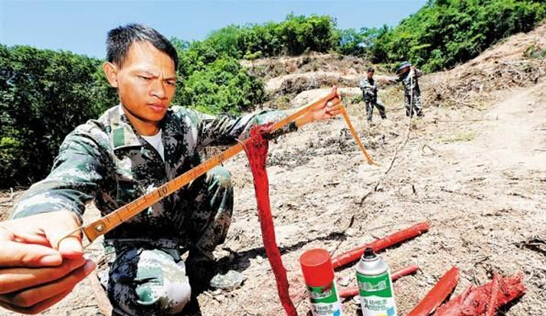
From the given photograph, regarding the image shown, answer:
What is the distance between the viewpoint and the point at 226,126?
2.66m

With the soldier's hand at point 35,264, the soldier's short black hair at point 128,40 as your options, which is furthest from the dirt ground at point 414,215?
the soldier's short black hair at point 128,40

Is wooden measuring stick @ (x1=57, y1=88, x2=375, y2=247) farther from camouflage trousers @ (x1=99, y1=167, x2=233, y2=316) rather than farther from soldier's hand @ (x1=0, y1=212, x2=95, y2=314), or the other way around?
camouflage trousers @ (x1=99, y1=167, x2=233, y2=316)

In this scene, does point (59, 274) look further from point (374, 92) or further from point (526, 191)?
point (374, 92)

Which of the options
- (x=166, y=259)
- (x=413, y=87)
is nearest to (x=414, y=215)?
(x=166, y=259)

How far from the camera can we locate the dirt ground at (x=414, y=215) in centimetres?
208

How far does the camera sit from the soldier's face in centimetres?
209

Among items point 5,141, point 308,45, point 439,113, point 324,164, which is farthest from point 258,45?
point 324,164

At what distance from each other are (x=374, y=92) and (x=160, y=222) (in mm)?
9020

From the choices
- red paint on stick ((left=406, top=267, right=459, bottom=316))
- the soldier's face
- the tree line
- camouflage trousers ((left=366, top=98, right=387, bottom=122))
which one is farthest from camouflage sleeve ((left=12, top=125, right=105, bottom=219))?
the tree line

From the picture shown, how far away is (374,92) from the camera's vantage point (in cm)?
991

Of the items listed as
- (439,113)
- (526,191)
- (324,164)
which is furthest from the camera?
(439,113)

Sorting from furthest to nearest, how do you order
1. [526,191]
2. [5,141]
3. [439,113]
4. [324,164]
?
[5,141] < [439,113] < [324,164] < [526,191]

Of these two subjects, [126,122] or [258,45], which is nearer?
[126,122]

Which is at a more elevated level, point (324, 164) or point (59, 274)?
point (59, 274)
